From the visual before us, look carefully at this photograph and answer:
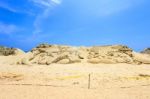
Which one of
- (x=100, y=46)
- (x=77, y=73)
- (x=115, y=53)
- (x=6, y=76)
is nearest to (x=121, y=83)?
(x=77, y=73)

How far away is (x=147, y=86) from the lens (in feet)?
36.0

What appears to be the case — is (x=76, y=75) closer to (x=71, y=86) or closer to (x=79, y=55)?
(x=71, y=86)

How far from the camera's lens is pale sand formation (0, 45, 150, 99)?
9.33m

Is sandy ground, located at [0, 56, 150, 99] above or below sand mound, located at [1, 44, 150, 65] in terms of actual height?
below

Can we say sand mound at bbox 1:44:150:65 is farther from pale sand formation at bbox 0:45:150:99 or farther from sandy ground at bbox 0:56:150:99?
sandy ground at bbox 0:56:150:99

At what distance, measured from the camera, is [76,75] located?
1389 centimetres

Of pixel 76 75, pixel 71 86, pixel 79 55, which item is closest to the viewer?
pixel 71 86

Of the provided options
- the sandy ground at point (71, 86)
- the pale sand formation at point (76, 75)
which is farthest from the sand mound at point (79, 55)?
the sandy ground at point (71, 86)

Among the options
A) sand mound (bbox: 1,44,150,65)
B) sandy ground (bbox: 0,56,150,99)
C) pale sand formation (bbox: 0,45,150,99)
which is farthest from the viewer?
sand mound (bbox: 1,44,150,65)

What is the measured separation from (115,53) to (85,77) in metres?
7.43

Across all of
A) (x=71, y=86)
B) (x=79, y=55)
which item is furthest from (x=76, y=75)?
(x=79, y=55)

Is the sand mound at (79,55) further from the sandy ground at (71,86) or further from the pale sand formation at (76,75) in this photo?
the sandy ground at (71,86)

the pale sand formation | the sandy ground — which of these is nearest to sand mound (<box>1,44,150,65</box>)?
the pale sand formation

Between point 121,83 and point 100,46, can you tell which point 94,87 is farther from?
point 100,46
